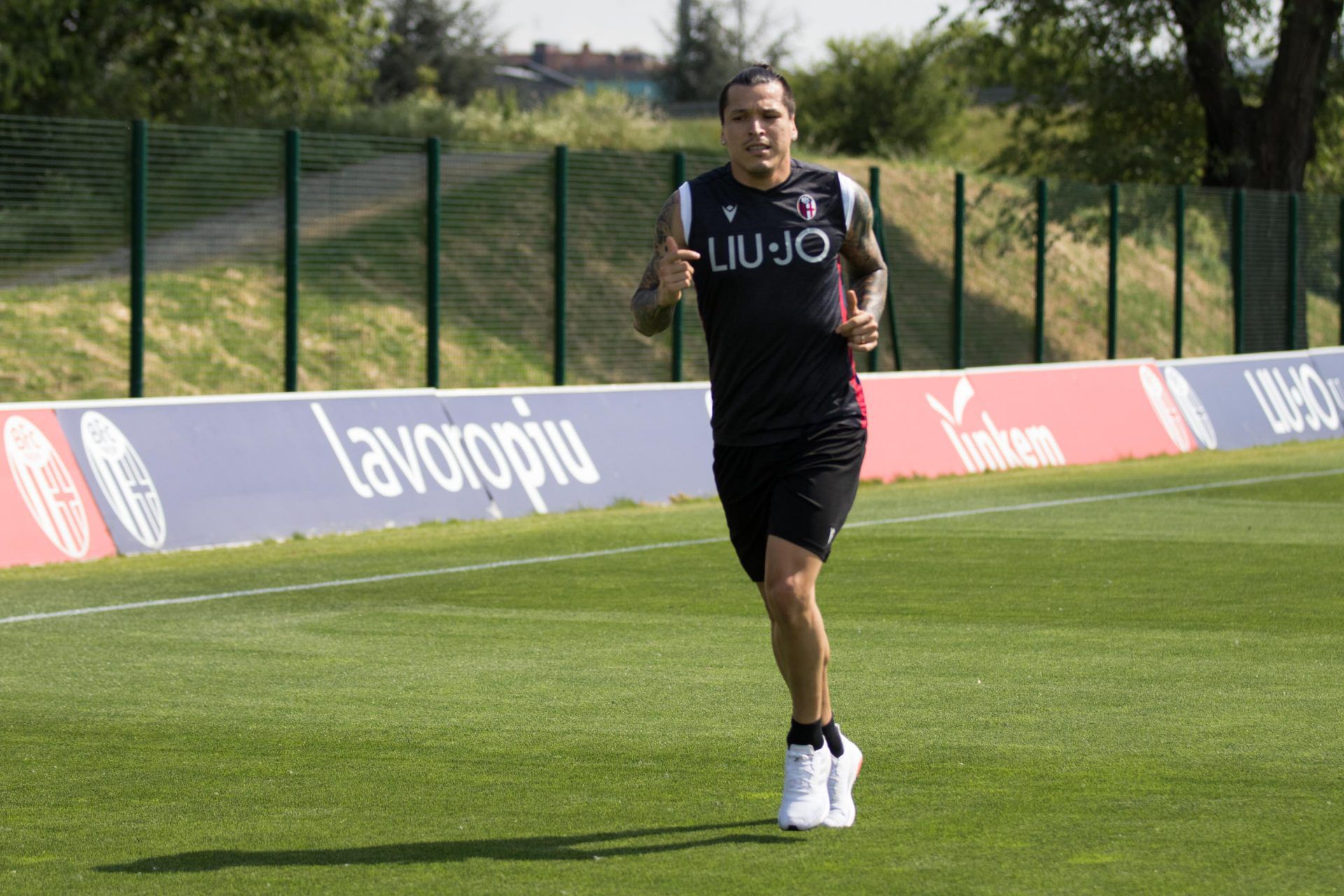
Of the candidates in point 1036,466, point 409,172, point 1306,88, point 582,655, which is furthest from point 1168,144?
point 582,655

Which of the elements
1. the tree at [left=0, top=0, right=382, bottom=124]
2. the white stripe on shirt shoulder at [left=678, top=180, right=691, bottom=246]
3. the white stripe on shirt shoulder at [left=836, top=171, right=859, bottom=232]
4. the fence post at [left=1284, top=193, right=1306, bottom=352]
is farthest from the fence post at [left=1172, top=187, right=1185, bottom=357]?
the white stripe on shirt shoulder at [left=678, top=180, right=691, bottom=246]

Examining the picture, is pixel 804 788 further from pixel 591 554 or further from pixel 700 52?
pixel 700 52

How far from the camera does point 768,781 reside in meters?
6.52

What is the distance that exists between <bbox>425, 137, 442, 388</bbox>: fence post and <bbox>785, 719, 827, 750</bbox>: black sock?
1285cm

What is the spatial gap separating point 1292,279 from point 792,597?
97.0 feet

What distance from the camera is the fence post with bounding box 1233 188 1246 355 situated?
31500 mm

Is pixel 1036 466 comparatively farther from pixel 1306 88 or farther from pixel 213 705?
pixel 1306 88

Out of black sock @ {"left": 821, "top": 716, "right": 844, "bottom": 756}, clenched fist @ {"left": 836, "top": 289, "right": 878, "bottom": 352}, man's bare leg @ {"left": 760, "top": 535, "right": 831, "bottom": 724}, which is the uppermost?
→ clenched fist @ {"left": 836, "top": 289, "right": 878, "bottom": 352}

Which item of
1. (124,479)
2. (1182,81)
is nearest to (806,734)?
(124,479)

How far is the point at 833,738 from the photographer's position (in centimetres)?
608

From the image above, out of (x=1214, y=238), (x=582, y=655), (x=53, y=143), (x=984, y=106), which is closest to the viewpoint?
(x=582, y=655)

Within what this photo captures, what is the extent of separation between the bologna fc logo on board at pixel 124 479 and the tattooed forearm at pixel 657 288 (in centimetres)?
781

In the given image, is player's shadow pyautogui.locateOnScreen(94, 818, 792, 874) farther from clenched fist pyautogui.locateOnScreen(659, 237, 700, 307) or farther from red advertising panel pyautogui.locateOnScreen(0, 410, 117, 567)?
red advertising panel pyautogui.locateOnScreen(0, 410, 117, 567)

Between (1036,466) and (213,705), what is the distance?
14.5 meters
